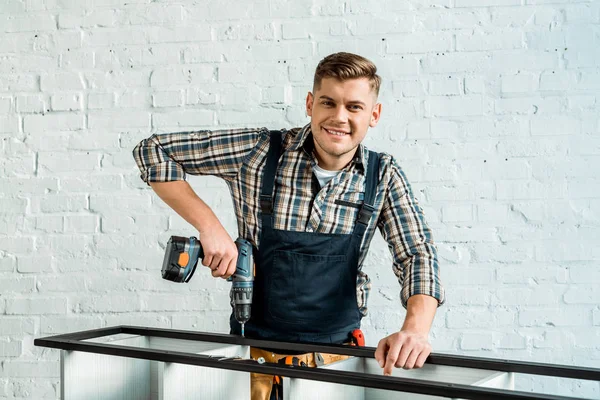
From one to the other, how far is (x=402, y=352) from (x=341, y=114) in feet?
2.12

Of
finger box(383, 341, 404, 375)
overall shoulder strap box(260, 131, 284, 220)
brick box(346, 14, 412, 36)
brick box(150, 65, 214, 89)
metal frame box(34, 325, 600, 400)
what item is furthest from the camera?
brick box(150, 65, 214, 89)

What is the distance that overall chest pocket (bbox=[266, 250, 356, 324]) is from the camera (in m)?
1.71

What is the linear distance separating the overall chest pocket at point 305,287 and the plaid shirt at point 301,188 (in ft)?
0.28

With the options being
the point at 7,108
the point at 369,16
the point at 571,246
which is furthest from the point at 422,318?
the point at 7,108

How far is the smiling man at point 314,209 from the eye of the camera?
1692mm

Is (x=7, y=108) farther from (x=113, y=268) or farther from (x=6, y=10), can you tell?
(x=113, y=268)

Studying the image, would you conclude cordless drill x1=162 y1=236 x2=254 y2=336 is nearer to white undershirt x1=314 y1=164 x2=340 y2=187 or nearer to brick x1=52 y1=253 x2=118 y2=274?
white undershirt x1=314 y1=164 x2=340 y2=187

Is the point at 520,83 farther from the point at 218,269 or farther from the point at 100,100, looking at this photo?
the point at 100,100

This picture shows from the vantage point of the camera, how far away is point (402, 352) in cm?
133

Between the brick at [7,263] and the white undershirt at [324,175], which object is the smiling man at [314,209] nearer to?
the white undershirt at [324,175]

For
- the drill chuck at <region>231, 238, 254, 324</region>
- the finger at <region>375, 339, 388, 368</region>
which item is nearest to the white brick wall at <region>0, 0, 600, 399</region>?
the drill chuck at <region>231, 238, 254, 324</region>

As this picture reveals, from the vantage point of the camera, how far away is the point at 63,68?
2.65 meters

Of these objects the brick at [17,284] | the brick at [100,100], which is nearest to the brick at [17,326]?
the brick at [17,284]

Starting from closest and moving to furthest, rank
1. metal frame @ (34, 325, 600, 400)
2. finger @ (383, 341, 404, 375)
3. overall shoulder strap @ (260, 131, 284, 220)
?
1. metal frame @ (34, 325, 600, 400)
2. finger @ (383, 341, 404, 375)
3. overall shoulder strap @ (260, 131, 284, 220)
